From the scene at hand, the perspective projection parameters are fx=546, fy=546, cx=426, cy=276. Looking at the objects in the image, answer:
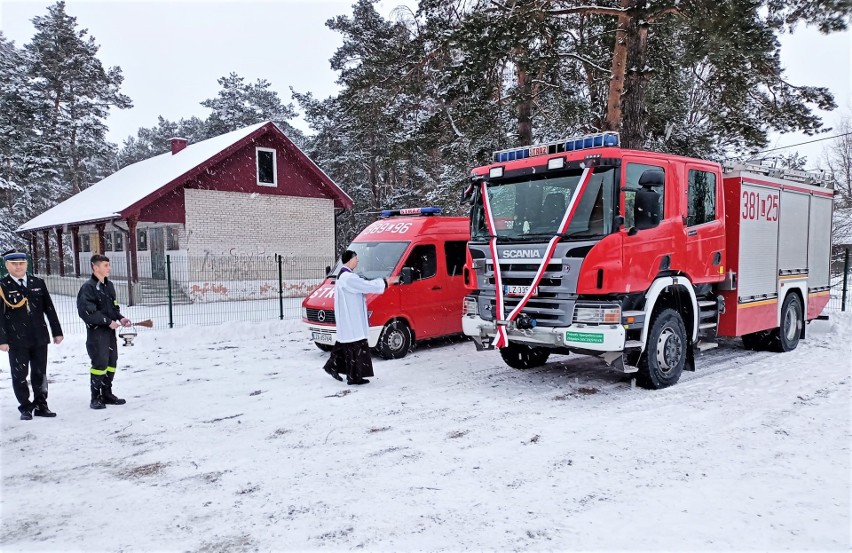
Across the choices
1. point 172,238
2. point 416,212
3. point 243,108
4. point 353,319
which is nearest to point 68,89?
point 243,108

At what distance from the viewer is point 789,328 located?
31.0ft

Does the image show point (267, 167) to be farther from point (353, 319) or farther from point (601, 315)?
point (601, 315)

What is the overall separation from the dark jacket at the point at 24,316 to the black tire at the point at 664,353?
699 cm

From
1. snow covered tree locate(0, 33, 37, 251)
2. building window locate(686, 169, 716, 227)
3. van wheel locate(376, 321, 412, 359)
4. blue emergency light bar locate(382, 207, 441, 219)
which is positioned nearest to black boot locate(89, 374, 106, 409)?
van wheel locate(376, 321, 412, 359)

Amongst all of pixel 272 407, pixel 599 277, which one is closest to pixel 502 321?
pixel 599 277

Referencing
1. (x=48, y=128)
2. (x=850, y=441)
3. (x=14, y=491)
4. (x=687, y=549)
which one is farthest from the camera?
(x=48, y=128)

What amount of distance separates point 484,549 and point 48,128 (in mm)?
41614

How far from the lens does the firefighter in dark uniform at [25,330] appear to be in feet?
19.8

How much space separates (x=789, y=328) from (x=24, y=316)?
11.3 metres

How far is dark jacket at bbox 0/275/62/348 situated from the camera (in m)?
6.02

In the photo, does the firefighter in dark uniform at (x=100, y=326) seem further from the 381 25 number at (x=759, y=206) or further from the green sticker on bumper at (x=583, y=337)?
the 381 25 number at (x=759, y=206)

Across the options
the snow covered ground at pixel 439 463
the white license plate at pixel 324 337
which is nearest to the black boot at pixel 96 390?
the snow covered ground at pixel 439 463

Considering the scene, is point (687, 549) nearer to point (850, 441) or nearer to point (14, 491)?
point (850, 441)

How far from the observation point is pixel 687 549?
3.26m
